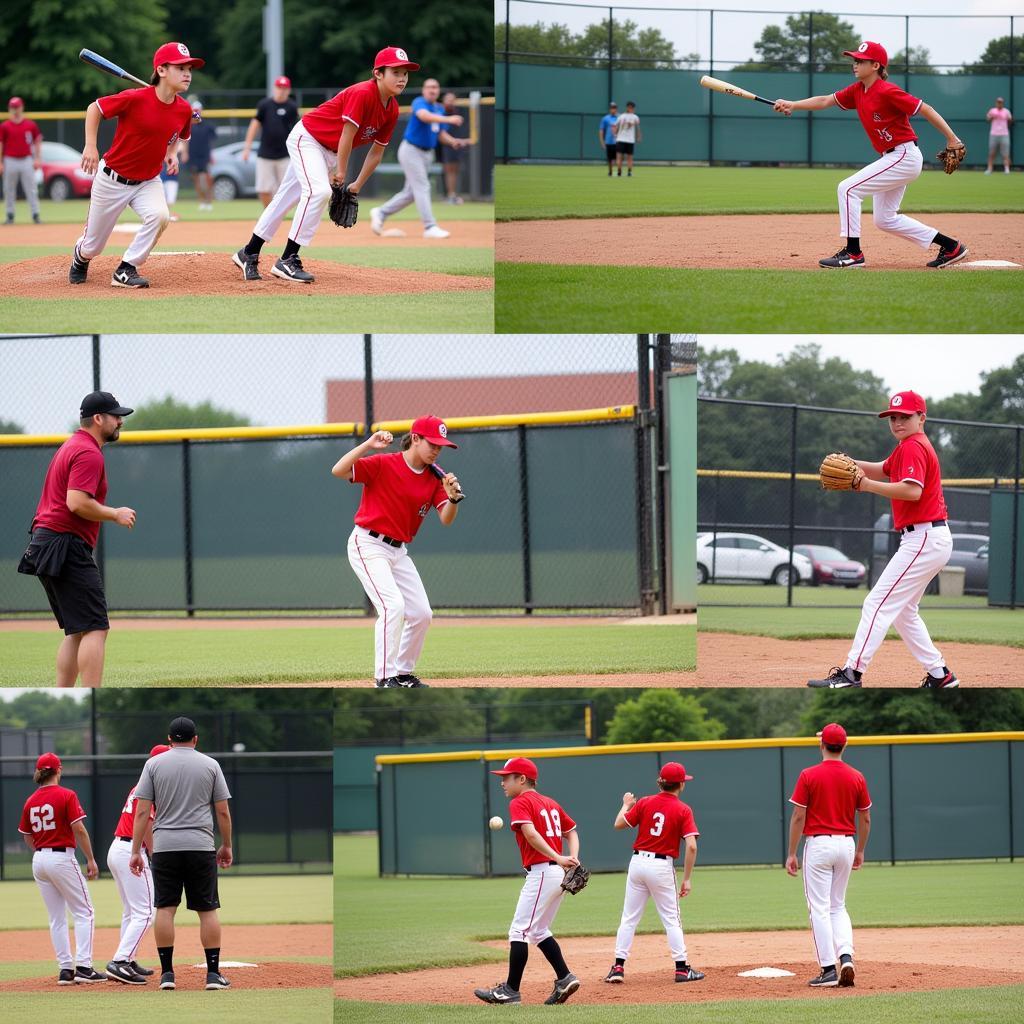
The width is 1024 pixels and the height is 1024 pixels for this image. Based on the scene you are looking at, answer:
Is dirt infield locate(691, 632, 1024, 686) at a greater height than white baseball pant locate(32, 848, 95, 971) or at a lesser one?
greater

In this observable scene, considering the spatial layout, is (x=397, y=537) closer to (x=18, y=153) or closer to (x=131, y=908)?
(x=131, y=908)

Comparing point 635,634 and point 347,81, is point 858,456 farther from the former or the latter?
point 347,81

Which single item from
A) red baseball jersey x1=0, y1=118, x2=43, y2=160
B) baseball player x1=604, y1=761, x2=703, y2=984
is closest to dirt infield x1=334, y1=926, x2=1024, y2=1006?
baseball player x1=604, y1=761, x2=703, y2=984

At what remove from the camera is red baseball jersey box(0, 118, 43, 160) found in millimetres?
16969

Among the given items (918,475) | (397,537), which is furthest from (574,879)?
(918,475)

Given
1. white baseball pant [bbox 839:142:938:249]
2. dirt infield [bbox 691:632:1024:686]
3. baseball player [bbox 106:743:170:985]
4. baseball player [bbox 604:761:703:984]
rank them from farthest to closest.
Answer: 1. white baseball pant [bbox 839:142:938:249]
2. dirt infield [bbox 691:632:1024:686]
3. baseball player [bbox 106:743:170:985]
4. baseball player [bbox 604:761:703:984]

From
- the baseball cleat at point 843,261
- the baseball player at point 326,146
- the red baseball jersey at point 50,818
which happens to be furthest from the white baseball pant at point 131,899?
the baseball cleat at point 843,261

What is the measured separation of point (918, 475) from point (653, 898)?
2.65m

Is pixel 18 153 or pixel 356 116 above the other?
pixel 18 153

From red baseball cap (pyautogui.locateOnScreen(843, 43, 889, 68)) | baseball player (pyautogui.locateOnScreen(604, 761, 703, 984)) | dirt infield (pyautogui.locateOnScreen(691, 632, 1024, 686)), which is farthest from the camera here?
red baseball cap (pyautogui.locateOnScreen(843, 43, 889, 68))

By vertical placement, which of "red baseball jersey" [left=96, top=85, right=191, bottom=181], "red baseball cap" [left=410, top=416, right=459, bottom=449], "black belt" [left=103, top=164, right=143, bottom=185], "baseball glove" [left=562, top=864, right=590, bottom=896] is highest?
"red baseball jersey" [left=96, top=85, right=191, bottom=181]

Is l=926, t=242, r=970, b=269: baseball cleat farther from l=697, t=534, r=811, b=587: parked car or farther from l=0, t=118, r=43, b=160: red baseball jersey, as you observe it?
l=0, t=118, r=43, b=160: red baseball jersey

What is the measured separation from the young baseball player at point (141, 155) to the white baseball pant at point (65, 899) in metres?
3.51

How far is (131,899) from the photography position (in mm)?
7062
